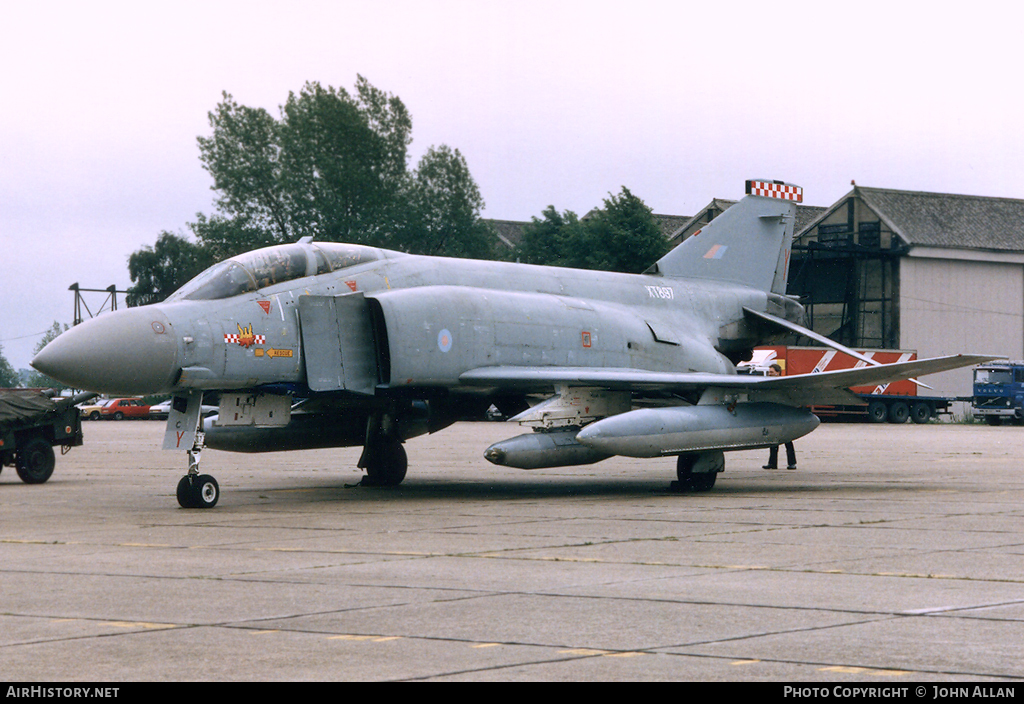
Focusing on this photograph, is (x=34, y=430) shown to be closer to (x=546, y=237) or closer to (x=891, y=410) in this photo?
(x=891, y=410)

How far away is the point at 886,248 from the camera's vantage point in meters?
58.8

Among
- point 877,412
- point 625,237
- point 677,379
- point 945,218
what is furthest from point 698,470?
point 945,218

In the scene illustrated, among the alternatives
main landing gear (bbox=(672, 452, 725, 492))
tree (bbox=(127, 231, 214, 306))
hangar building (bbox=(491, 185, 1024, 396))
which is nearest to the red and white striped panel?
main landing gear (bbox=(672, 452, 725, 492))

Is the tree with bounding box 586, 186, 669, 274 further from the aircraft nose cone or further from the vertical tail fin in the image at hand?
the aircraft nose cone

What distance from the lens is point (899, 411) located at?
45781 millimetres

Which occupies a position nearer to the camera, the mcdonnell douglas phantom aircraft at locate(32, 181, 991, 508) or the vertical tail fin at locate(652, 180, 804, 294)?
the mcdonnell douglas phantom aircraft at locate(32, 181, 991, 508)

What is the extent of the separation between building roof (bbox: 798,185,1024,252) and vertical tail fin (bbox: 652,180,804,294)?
4018 centimetres

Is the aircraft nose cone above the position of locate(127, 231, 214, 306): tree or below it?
below

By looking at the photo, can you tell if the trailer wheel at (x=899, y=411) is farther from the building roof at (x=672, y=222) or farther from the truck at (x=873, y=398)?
the building roof at (x=672, y=222)

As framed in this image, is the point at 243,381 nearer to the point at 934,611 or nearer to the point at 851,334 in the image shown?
the point at 934,611

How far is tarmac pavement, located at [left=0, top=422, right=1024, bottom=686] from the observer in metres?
5.45

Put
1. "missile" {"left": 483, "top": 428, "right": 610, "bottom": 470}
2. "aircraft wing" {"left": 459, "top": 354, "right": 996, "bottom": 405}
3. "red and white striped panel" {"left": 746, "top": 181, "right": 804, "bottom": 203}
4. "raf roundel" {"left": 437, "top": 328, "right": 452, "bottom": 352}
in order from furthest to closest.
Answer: "red and white striped panel" {"left": 746, "top": 181, "right": 804, "bottom": 203}, "aircraft wing" {"left": 459, "top": 354, "right": 996, "bottom": 405}, "raf roundel" {"left": 437, "top": 328, "right": 452, "bottom": 352}, "missile" {"left": 483, "top": 428, "right": 610, "bottom": 470}

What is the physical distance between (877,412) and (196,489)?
36740 mm

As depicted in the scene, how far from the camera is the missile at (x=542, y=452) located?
1429 centimetres
